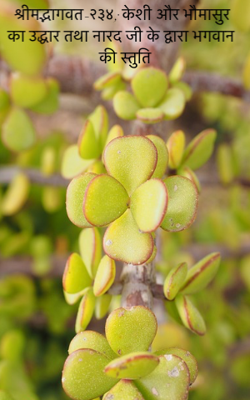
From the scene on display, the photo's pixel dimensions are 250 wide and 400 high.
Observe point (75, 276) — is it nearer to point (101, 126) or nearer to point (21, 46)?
point (101, 126)

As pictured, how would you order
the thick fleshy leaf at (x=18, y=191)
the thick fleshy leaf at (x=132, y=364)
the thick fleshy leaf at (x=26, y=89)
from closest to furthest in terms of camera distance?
1. the thick fleshy leaf at (x=132, y=364)
2. the thick fleshy leaf at (x=26, y=89)
3. the thick fleshy leaf at (x=18, y=191)

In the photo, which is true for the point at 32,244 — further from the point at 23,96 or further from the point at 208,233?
the point at 208,233

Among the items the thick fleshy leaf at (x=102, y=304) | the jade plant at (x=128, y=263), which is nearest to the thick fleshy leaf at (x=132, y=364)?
the jade plant at (x=128, y=263)

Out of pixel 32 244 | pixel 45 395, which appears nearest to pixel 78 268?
pixel 32 244

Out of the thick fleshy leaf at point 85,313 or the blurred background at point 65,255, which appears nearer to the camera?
the thick fleshy leaf at point 85,313

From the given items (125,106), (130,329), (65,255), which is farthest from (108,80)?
(65,255)

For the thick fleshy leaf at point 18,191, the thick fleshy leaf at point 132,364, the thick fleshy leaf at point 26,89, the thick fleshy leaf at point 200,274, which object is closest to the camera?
the thick fleshy leaf at point 132,364

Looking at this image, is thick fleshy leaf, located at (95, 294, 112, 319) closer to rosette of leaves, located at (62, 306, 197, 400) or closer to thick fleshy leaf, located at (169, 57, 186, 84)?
rosette of leaves, located at (62, 306, 197, 400)

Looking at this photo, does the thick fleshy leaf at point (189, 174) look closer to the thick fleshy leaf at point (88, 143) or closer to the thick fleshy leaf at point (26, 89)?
the thick fleshy leaf at point (88, 143)
